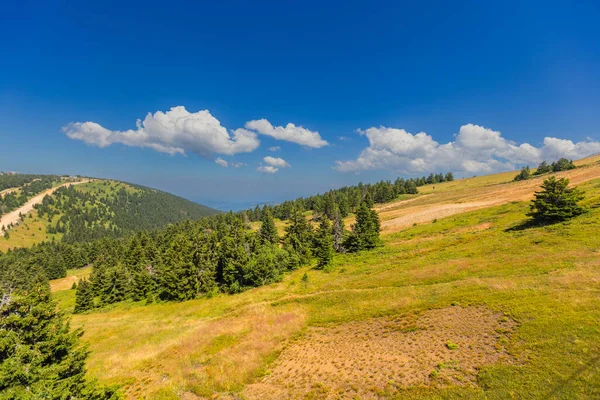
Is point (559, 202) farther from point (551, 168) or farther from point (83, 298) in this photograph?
point (551, 168)

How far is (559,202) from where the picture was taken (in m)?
44.1

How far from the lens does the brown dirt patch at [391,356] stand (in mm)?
17406

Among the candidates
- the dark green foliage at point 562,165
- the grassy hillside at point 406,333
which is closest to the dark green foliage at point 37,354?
the grassy hillside at point 406,333

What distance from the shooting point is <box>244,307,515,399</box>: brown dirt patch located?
17.4m

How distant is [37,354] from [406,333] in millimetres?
27363

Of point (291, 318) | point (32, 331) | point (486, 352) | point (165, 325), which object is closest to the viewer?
point (32, 331)

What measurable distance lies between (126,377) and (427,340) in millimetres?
29519

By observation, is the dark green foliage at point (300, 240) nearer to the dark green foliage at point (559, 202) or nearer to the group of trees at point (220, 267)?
the group of trees at point (220, 267)

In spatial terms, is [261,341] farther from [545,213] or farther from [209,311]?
[545,213]

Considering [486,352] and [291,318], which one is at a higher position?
[486,352]

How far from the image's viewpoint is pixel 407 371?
18250 mm

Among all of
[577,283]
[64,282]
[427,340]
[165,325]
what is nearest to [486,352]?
[427,340]

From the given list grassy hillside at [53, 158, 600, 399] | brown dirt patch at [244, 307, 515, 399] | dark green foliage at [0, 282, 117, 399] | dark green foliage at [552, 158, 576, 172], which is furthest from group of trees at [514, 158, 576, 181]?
dark green foliage at [0, 282, 117, 399]

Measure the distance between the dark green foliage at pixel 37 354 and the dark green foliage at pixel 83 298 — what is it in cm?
5682
